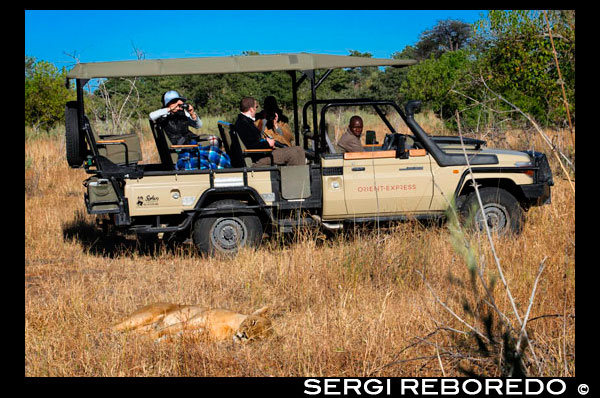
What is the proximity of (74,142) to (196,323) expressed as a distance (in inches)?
129

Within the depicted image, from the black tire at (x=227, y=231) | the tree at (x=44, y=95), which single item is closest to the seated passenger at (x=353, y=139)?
the black tire at (x=227, y=231)

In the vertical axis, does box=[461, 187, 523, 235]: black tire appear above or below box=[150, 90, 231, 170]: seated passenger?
below

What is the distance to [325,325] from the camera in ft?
14.6

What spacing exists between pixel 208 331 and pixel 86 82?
345 centimetres

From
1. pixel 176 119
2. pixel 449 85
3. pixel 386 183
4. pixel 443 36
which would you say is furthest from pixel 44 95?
pixel 443 36

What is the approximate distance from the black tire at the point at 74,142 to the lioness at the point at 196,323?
8.84 ft

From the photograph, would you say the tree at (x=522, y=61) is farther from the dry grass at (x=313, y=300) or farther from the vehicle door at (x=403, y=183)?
the vehicle door at (x=403, y=183)

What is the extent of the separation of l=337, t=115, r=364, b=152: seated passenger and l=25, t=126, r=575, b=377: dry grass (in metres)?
1.11

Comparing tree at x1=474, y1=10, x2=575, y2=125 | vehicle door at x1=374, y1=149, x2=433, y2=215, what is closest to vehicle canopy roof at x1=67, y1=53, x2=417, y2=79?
vehicle door at x1=374, y1=149, x2=433, y2=215

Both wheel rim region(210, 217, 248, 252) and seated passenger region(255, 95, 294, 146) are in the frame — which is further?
seated passenger region(255, 95, 294, 146)

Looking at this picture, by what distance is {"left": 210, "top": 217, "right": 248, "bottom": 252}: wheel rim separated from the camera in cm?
704

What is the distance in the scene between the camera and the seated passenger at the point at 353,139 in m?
7.35

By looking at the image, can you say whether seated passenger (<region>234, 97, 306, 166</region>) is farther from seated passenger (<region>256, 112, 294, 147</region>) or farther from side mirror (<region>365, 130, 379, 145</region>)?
side mirror (<region>365, 130, 379, 145</region>)

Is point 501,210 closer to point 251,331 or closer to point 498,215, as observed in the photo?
point 498,215
